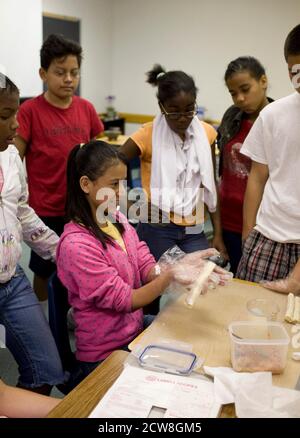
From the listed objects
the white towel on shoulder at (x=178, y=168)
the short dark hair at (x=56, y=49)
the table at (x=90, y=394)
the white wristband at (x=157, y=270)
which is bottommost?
the table at (x=90, y=394)

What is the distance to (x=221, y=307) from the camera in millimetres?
1410

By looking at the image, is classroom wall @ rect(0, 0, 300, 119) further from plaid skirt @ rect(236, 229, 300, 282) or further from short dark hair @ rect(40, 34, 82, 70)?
plaid skirt @ rect(236, 229, 300, 282)

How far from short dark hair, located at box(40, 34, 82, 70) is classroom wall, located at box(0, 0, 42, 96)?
1.47 metres

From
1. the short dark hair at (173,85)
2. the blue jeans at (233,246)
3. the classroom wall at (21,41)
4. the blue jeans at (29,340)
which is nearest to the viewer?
the blue jeans at (29,340)

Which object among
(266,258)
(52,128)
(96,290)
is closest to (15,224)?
(96,290)

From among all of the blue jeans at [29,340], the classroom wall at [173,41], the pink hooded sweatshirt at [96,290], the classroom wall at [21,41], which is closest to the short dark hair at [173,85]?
the pink hooded sweatshirt at [96,290]

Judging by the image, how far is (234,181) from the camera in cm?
212

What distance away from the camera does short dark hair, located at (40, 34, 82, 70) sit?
220cm

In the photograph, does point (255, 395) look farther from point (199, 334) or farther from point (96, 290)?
point (96, 290)

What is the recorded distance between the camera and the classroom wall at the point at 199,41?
191 inches

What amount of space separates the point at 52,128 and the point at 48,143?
78 mm

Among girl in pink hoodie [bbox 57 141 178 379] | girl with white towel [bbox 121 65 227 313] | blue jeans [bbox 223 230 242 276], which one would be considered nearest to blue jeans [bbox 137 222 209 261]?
girl with white towel [bbox 121 65 227 313]

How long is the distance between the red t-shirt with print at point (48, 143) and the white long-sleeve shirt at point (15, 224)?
23.2 inches

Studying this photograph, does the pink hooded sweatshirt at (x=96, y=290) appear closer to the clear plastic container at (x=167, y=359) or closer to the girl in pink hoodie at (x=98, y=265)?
the girl in pink hoodie at (x=98, y=265)
